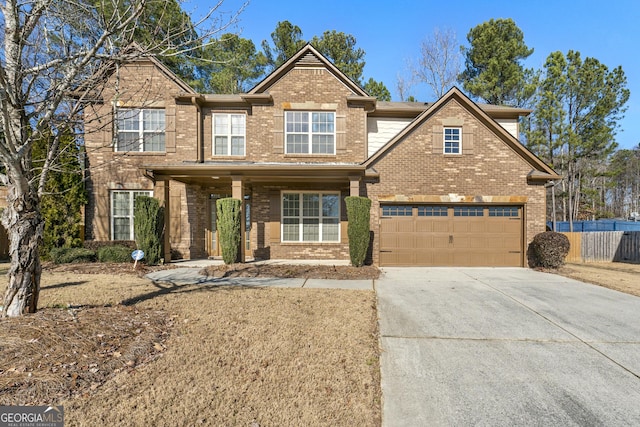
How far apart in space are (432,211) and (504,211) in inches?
103

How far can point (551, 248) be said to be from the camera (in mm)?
9953

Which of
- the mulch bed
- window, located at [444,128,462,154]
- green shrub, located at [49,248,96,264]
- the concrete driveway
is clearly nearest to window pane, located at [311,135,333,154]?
window, located at [444,128,462,154]

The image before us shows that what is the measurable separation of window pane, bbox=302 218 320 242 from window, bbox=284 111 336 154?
9.01 feet

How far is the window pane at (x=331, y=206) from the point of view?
12.1 m

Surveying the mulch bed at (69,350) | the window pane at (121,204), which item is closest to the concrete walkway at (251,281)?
the mulch bed at (69,350)

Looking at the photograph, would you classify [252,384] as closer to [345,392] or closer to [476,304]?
[345,392]

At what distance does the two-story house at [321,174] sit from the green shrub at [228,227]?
134 centimetres

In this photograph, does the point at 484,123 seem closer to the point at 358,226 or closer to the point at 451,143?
the point at 451,143

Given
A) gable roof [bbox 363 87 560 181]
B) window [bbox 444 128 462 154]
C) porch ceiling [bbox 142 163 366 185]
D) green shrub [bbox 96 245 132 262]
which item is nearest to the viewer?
porch ceiling [bbox 142 163 366 185]

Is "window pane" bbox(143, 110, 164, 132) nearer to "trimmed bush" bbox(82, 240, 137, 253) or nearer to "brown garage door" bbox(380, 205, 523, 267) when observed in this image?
"trimmed bush" bbox(82, 240, 137, 253)

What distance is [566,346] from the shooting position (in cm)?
425

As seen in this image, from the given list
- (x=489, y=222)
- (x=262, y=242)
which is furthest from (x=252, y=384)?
(x=489, y=222)

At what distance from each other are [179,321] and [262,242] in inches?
286

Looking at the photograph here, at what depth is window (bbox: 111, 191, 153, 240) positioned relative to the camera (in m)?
11.8
